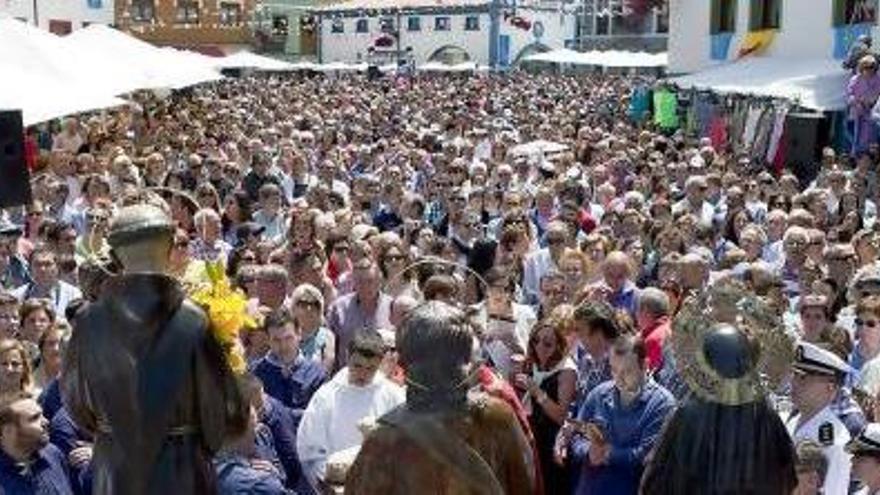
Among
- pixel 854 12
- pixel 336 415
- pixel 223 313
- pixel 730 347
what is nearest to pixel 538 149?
pixel 854 12

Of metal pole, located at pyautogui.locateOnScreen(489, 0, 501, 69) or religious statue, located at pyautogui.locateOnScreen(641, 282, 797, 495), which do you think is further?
metal pole, located at pyautogui.locateOnScreen(489, 0, 501, 69)

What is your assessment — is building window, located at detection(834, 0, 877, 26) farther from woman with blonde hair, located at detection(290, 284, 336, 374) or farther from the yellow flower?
the yellow flower

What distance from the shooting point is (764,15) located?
27.6 meters

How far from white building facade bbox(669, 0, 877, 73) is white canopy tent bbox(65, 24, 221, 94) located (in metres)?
10.8

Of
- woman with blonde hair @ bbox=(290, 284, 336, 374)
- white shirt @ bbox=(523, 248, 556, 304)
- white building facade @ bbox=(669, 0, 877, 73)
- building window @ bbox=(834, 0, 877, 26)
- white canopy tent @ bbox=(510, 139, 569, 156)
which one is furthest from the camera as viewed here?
white building facade @ bbox=(669, 0, 877, 73)

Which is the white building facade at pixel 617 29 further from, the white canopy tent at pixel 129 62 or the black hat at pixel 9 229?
the black hat at pixel 9 229

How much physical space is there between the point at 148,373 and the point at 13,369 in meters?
2.56

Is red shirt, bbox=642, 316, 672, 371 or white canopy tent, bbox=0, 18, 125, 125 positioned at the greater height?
white canopy tent, bbox=0, 18, 125, 125

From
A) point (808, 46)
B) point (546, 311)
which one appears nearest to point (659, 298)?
point (546, 311)

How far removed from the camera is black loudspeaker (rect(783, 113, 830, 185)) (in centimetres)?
1833

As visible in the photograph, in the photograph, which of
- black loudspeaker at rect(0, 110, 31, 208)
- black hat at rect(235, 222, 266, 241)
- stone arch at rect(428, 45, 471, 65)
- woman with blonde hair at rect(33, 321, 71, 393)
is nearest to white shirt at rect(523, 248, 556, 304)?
black hat at rect(235, 222, 266, 241)

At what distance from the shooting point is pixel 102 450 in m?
4.04

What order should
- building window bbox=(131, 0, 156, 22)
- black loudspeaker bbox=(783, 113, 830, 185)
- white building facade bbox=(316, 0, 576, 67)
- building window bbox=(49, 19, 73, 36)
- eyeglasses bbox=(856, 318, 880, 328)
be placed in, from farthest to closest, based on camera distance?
white building facade bbox=(316, 0, 576, 67)
building window bbox=(131, 0, 156, 22)
building window bbox=(49, 19, 73, 36)
black loudspeaker bbox=(783, 113, 830, 185)
eyeglasses bbox=(856, 318, 880, 328)

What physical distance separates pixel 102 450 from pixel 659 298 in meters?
4.01
